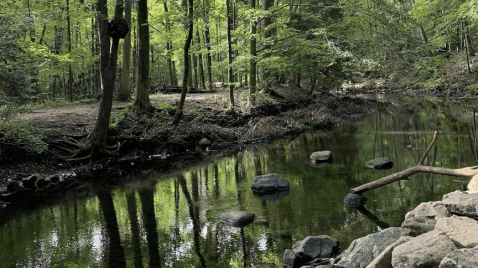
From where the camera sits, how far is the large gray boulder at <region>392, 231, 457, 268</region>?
12.7 feet

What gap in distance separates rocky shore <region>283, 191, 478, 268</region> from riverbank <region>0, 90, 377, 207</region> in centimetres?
762

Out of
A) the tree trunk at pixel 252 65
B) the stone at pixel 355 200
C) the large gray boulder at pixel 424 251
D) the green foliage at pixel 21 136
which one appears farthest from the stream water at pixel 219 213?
the tree trunk at pixel 252 65

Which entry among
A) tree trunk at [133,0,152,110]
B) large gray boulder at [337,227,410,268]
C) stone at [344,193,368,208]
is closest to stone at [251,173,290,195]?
stone at [344,193,368,208]

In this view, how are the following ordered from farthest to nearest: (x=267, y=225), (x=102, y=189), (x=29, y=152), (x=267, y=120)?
(x=267, y=120) → (x=29, y=152) → (x=102, y=189) → (x=267, y=225)

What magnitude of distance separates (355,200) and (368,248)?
3.24m

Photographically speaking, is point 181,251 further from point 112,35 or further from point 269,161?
point 112,35

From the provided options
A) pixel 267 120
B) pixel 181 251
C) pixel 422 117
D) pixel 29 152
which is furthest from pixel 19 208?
pixel 422 117

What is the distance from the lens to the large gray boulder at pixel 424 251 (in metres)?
3.88

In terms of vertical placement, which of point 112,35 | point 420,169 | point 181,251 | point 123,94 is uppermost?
point 112,35

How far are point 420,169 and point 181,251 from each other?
199 inches

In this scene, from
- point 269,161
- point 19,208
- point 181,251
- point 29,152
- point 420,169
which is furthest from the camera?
point 269,161

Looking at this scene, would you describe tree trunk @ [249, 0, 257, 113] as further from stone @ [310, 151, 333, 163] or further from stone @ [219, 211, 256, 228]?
stone @ [219, 211, 256, 228]

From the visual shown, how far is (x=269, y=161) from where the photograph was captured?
12906mm

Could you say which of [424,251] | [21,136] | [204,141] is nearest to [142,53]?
[204,141]
